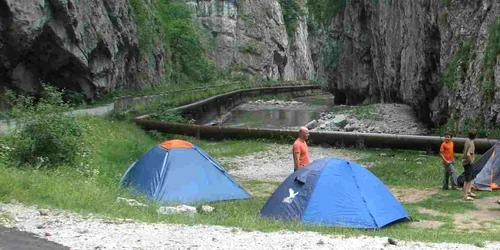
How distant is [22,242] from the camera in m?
7.98

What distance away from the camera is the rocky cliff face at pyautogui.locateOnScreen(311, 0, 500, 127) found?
2191cm

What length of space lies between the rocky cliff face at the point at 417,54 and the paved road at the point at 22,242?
48.3 ft

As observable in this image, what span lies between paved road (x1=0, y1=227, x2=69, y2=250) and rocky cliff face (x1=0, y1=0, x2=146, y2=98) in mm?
17783

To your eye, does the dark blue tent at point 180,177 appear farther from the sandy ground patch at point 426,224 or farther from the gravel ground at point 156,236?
the gravel ground at point 156,236

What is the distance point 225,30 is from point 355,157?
5513 centimetres

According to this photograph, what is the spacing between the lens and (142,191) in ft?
49.7

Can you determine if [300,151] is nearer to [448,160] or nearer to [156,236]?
[448,160]

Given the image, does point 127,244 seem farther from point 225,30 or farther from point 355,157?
point 225,30

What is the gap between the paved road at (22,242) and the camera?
772 centimetres

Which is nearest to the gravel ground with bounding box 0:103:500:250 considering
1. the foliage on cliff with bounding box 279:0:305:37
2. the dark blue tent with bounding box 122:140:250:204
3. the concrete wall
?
the dark blue tent with bounding box 122:140:250:204

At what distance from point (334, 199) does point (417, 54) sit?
19.6 metres

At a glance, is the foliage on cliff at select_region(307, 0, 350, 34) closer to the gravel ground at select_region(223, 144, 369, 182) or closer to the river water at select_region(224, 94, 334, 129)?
the river water at select_region(224, 94, 334, 129)

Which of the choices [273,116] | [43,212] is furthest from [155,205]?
[273,116]

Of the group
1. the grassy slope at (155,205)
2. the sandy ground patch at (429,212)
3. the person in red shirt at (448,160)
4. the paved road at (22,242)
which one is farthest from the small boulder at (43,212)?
the person in red shirt at (448,160)
